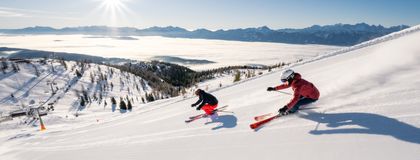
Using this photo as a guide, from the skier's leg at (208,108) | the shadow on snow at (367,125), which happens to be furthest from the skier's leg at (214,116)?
the shadow on snow at (367,125)

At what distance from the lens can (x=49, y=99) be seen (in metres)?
49.1

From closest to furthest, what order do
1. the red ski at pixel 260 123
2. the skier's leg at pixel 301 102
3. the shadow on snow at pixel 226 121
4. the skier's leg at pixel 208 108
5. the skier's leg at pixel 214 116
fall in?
the red ski at pixel 260 123
the skier's leg at pixel 301 102
the shadow on snow at pixel 226 121
the skier's leg at pixel 214 116
the skier's leg at pixel 208 108

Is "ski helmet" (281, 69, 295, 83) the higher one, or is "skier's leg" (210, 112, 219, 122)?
"ski helmet" (281, 69, 295, 83)

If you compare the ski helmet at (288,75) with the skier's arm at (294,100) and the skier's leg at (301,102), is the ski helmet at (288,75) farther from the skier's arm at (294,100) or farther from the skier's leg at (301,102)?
the skier's leg at (301,102)

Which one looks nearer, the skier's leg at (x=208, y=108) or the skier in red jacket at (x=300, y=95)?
the skier in red jacket at (x=300, y=95)

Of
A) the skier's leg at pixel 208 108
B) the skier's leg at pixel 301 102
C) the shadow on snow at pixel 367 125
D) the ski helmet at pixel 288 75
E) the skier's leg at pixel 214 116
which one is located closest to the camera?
the shadow on snow at pixel 367 125

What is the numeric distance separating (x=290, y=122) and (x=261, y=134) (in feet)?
2.67

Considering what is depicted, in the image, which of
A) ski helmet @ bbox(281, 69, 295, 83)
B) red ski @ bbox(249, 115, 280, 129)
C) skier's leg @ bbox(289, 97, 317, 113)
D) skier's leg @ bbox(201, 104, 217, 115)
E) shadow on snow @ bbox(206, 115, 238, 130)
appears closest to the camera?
red ski @ bbox(249, 115, 280, 129)

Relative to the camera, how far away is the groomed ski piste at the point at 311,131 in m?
5.16

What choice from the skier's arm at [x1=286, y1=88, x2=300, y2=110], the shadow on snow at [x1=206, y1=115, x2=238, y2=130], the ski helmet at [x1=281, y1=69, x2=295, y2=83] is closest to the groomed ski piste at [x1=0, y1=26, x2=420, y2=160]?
the shadow on snow at [x1=206, y1=115, x2=238, y2=130]

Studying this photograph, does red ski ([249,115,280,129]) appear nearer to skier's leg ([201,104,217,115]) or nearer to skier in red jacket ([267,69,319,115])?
skier in red jacket ([267,69,319,115])

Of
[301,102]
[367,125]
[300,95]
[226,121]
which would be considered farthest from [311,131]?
[226,121]

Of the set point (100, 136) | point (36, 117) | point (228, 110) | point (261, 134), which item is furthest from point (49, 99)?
point (261, 134)

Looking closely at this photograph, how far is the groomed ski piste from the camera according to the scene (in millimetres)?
5156
